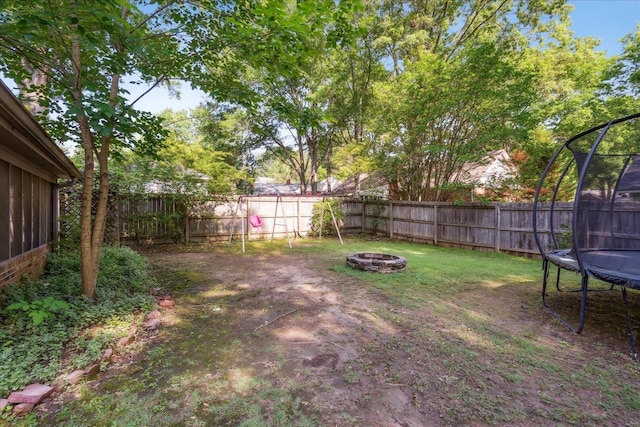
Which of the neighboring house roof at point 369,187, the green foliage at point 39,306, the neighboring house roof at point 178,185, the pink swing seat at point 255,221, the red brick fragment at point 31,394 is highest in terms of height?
the neighboring house roof at point 369,187

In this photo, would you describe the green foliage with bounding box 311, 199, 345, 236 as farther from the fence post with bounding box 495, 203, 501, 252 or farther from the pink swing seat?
the fence post with bounding box 495, 203, 501, 252

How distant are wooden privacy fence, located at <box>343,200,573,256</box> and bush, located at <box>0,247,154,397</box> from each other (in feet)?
26.6

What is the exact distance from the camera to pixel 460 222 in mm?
8922

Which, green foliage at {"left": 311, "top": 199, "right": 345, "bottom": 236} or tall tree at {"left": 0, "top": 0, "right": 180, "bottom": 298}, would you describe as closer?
tall tree at {"left": 0, "top": 0, "right": 180, "bottom": 298}

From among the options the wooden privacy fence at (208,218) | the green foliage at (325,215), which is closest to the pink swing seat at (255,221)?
the wooden privacy fence at (208,218)

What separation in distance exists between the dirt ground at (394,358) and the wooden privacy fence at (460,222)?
377 cm

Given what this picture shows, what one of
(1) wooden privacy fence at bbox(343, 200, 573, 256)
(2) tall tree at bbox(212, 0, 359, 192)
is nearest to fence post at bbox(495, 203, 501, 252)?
(1) wooden privacy fence at bbox(343, 200, 573, 256)

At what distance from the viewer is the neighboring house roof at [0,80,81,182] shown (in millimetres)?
2004

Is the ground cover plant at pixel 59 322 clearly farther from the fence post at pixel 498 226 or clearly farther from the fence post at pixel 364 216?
the fence post at pixel 364 216

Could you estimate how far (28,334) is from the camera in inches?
96.2

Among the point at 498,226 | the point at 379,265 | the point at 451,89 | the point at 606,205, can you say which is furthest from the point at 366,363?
the point at 451,89

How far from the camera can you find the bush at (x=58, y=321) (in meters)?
2.09

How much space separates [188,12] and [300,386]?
14.1 ft

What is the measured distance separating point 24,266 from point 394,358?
4445 millimetres
